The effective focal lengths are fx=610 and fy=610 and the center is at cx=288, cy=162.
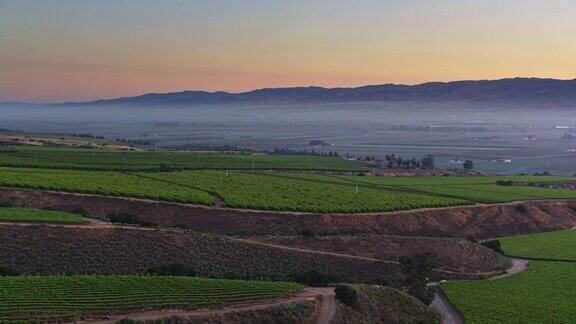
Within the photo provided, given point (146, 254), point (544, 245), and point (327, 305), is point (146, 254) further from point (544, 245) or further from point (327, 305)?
point (544, 245)

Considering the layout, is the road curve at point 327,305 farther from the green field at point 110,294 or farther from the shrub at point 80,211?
the shrub at point 80,211

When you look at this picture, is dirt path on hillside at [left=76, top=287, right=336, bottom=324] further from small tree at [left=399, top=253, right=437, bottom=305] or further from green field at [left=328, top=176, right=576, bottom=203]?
green field at [left=328, top=176, right=576, bottom=203]

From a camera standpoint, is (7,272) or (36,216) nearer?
(7,272)

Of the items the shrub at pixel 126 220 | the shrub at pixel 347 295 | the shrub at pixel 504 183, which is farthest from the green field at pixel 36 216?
the shrub at pixel 504 183

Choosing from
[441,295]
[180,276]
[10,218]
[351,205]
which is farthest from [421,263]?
[10,218]

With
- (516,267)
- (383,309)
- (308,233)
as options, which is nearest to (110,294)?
(383,309)

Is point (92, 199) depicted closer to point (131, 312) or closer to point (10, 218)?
point (10, 218)
